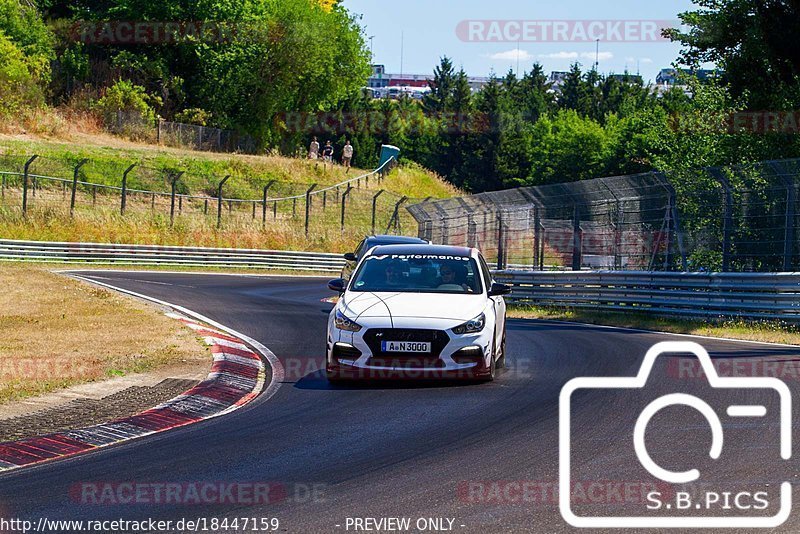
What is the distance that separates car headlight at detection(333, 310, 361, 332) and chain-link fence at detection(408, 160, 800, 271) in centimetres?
1052

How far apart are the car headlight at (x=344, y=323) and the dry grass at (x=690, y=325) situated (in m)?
8.03

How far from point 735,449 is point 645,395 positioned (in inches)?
119

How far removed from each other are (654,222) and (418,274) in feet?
38.6

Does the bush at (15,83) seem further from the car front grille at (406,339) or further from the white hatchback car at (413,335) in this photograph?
the car front grille at (406,339)

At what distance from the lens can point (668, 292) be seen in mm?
21672

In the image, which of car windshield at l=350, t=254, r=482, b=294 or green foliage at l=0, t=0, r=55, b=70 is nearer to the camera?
car windshield at l=350, t=254, r=482, b=294

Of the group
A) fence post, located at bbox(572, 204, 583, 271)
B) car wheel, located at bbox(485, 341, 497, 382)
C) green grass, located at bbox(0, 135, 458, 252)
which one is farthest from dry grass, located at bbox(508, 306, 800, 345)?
green grass, located at bbox(0, 135, 458, 252)

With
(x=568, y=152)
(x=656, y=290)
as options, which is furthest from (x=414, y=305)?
(x=568, y=152)

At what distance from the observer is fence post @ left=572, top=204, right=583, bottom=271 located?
1026 inches

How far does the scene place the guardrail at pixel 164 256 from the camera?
124 feet

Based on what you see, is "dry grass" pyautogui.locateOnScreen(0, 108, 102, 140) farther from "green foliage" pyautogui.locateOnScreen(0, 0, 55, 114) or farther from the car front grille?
the car front grille

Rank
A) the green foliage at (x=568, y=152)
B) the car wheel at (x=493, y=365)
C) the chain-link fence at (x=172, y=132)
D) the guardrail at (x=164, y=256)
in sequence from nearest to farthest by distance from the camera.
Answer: the car wheel at (x=493, y=365), the guardrail at (x=164, y=256), the chain-link fence at (x=172, y=132), the green foliage at (x=568, y=152)

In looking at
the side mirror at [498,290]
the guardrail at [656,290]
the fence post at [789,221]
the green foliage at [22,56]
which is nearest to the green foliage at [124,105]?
the green foliage at [22,56]

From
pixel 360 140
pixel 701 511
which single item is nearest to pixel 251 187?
pixel 360 140
